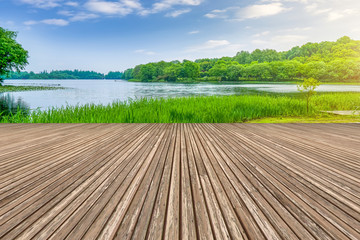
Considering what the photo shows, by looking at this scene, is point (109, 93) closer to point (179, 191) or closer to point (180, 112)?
point (180, 112)

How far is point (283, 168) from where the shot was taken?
2041mm

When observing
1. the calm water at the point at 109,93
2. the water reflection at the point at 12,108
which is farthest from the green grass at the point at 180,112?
the water reflection at the point at 12,108

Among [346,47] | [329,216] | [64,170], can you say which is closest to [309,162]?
[329,216]

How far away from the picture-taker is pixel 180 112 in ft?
23.9

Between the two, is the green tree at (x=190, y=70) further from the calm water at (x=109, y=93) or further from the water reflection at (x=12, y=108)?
the water reflection at (x=12, y=108)

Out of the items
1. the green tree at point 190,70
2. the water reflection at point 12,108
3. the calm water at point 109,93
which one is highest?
the green tree at point 190,70

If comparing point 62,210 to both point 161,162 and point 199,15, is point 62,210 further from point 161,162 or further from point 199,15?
point 199,15

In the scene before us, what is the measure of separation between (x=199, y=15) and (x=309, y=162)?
6565 centimetres

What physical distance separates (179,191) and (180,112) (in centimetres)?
583

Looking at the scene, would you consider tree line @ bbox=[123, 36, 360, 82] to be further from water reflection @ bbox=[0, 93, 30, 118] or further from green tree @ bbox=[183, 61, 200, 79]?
water reflection @ bbox=[0, 93, 30, 118]

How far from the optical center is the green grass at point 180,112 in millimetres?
6059

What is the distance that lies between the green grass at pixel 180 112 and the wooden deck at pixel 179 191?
131 inches

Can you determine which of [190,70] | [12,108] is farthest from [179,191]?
[190,70]

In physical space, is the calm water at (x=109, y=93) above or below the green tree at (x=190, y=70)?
below
